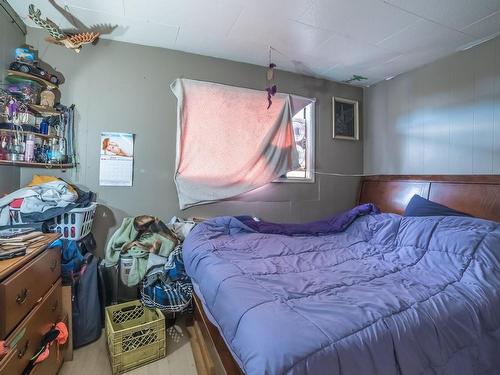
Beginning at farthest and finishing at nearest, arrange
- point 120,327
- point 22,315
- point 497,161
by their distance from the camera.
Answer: point 497,161
point 120,327
point 22,315

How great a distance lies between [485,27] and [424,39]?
385 millimetres

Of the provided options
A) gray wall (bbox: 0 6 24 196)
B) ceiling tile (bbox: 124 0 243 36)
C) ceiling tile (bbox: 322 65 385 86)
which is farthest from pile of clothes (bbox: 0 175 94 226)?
ceiling tile (bbox: 322 65 385 86)

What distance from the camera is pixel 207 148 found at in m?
2.43

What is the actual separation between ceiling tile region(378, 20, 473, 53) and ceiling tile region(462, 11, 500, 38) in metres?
0.05

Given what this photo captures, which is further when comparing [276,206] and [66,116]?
[276,206]

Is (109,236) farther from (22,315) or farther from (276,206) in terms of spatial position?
(276,206)

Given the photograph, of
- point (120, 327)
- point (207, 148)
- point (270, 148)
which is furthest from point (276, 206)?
Result: point (120, 327)

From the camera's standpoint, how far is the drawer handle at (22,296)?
1.04 m

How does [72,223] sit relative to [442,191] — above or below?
below

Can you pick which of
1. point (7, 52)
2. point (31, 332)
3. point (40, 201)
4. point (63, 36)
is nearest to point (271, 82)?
point (63, 36)

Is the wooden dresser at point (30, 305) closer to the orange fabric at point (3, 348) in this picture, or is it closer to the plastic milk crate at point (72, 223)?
the orange fabric at point (3, 348)

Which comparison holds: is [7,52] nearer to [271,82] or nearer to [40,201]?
[40,201]

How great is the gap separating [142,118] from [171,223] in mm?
987

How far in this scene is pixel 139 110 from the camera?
2250mm
